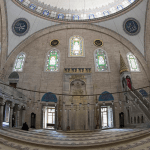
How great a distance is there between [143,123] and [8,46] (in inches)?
478

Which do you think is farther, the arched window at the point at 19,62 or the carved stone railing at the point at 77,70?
the arched window at the point at 19,62

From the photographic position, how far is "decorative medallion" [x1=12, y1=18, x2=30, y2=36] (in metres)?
13.1

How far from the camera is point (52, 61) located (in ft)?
43.5

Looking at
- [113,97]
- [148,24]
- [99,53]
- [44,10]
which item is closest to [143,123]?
[113,97]

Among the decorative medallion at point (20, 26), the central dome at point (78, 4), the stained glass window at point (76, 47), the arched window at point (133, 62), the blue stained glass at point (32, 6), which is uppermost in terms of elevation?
the central dome at point (78, 4)

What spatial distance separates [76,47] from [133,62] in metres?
5.45

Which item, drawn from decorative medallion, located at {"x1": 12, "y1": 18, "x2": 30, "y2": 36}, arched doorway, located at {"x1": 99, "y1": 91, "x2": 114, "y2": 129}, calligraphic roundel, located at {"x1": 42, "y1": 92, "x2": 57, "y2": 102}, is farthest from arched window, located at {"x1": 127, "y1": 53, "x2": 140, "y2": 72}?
decorative medallion, located at {"x1": 12, "y1": 18, "x2": 30, "y2": 36}

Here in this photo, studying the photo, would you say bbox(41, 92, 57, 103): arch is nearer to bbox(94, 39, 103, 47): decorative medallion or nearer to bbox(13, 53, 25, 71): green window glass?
bbox(13, 53, 25, 71): green window glass

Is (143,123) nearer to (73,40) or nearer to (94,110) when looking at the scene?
(94,110)

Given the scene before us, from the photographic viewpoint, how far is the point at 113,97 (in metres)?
11.5

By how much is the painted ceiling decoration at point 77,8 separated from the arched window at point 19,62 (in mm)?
4431

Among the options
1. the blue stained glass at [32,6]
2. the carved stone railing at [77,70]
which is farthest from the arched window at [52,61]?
the blue stained glass at [32,6]

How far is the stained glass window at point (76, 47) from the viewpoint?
1362 cm

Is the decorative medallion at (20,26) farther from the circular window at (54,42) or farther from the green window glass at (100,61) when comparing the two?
the green window glass at (100,61)
